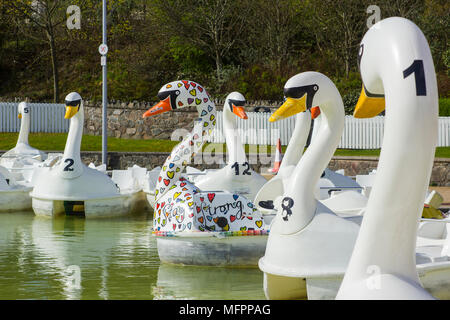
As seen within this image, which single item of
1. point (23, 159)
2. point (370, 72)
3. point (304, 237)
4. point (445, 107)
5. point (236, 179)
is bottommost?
point (304, 237)

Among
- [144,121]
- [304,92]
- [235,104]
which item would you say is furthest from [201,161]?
[304,92]

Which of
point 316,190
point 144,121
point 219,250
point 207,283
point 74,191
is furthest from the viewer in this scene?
point 144,121

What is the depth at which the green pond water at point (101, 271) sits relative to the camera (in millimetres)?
7652

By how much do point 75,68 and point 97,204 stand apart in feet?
86.6

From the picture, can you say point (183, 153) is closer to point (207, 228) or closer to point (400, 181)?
point (207, 228)

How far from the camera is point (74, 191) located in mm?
13039

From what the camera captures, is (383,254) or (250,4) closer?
(383,254)

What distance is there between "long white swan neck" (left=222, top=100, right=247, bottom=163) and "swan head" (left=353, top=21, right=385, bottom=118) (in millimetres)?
7805

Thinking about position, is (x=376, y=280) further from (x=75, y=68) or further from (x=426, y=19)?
(x=75, y=68)

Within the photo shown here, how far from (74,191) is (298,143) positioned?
3984mm

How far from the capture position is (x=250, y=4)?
3512 centimetres
